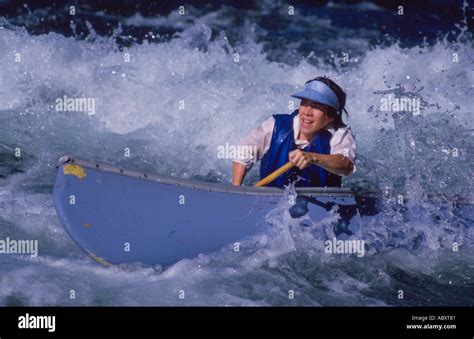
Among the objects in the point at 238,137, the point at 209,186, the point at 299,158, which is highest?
the point at 238,137

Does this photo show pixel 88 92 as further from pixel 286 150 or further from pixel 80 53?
pixel 286 150

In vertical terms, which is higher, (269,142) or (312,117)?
(312,117)

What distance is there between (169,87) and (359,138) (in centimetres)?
133

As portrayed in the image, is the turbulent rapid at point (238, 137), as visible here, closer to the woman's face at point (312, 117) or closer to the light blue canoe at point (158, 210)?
the light blue canoe at point (158, 210)

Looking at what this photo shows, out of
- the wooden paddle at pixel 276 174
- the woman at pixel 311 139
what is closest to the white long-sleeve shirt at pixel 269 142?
the woman at pixel 311 139

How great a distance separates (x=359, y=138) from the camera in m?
4.36

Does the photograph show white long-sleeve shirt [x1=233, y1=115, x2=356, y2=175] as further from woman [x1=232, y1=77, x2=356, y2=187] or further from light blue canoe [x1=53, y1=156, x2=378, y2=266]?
light blue canoe [x1=53, y1=156, x2=378, y2=266]

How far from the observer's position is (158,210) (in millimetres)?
3416

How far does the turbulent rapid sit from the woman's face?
318mm

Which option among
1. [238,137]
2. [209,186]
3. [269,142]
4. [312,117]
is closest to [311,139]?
[312,117]

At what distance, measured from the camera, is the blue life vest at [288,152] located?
350 cm

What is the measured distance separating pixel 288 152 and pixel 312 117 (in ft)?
0.68

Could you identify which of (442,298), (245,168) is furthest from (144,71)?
(442,298)

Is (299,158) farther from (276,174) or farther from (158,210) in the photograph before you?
(158,210)
